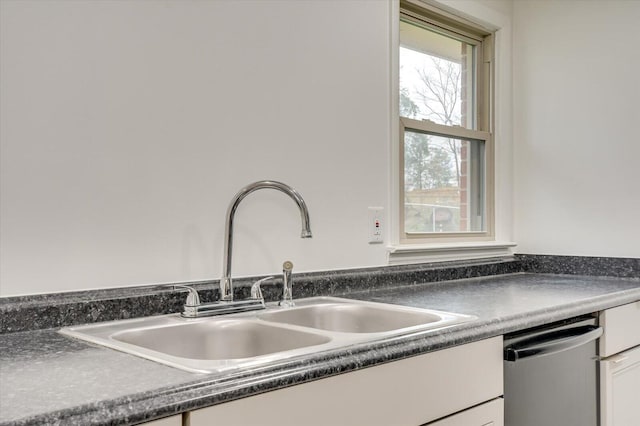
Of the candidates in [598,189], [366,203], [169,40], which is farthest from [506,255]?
[169,40]

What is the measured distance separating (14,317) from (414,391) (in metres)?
0.84

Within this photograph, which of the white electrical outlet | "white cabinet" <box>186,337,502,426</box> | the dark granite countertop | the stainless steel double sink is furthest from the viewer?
the white electrical outlet

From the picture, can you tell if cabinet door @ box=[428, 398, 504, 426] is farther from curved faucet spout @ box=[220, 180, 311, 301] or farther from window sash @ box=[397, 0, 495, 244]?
window sash @ box=[397, 0, 495, 244]

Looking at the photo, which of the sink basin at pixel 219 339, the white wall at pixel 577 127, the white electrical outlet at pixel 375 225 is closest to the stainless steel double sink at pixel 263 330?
the sink basin at pixel 219 339

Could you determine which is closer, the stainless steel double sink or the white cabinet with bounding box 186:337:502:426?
the white cabinet with bounding box 186:337:502:426

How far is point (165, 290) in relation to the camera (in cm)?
145

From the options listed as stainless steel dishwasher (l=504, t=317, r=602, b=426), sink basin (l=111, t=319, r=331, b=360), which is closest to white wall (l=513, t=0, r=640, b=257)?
stainless steel dishwasher (l=504, t=317, r=602, b=426)

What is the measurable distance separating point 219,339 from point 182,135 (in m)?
0.54

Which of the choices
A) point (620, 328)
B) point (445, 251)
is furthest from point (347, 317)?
point (620, 328)

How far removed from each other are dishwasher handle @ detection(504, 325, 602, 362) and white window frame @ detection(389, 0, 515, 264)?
0.66 meters

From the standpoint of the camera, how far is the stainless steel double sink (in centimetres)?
116

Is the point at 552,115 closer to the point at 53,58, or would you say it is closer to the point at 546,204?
the point at 546,204

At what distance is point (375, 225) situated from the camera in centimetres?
202

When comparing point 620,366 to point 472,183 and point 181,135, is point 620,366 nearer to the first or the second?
point 472,183
